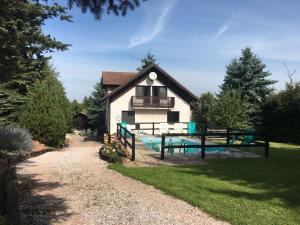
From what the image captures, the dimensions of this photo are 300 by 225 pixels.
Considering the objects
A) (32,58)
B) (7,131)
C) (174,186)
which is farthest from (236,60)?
(174,186)

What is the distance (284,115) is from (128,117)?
1597 centimetres

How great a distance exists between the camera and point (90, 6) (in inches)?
229

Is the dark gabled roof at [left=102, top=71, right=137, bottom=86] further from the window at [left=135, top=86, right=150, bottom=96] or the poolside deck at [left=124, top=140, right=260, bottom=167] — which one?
the poolside deck at [left=124, top=140, right=260, bottom=167]

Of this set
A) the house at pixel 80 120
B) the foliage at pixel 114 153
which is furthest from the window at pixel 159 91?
the house at pixel 80 120

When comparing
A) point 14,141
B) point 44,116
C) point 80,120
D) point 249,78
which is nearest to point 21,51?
point 44,116

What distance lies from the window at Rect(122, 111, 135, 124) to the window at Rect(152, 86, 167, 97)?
10.5ft

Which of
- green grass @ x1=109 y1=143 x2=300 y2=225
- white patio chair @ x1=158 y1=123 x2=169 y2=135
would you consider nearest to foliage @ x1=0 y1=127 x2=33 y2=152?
green grass @ x1=109 y1=143 x2=300 y2=225

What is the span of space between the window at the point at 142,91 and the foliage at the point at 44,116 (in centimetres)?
1431

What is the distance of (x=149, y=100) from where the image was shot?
130 ft

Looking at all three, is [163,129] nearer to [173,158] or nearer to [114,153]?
[173,158]

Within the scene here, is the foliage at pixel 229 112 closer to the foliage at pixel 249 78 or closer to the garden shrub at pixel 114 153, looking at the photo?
the foliage at pixel 249 78

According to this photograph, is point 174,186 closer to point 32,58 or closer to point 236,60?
point 32,58

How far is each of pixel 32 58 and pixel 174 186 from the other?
72.9ft

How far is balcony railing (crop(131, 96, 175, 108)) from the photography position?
39188 mm
